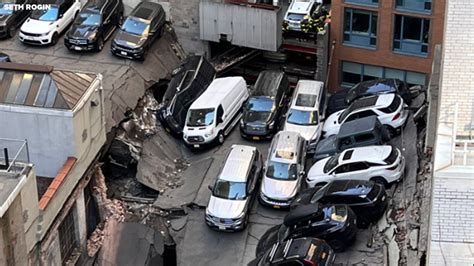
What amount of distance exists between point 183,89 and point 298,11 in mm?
8257

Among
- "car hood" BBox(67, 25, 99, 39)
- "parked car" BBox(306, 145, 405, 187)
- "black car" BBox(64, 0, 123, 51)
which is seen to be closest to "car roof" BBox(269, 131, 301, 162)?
"parked car" BBox(306, 145, 405, 187)

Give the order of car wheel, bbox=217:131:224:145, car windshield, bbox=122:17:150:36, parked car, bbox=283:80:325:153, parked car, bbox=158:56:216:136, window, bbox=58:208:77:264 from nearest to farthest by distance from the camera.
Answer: window, bbox=58:208:77:264, parked car, bbox=283:80:325:153, car wheel, bbox=217:131:224:145, parked car, bbox=158:56:216:136, car windshield, bbox=122:17:150:36

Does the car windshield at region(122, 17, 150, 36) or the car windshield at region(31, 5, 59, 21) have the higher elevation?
the car windshield at region(31, 5, 59, 21)

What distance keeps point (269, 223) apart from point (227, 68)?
1283 centimetres

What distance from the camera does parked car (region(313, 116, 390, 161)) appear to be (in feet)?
113

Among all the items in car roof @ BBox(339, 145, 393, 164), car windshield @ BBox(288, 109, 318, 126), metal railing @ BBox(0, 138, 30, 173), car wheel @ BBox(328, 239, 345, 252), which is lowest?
car wheel @ BBox(328, 239, 345, 252)

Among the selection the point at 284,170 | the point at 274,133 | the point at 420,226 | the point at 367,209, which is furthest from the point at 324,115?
the point at 420,226

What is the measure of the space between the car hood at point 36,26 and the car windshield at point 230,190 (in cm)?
1418

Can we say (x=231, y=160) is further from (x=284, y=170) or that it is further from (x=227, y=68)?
(x=227, y=68)

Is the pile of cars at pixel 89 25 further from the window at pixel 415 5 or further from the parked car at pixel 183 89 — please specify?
the window at pixel 415 5

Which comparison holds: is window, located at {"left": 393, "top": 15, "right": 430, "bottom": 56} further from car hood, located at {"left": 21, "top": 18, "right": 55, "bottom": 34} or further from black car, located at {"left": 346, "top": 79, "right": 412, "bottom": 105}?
car hood, located at {"left": 21, "top": 18, "right": 55, "bottom": 34}

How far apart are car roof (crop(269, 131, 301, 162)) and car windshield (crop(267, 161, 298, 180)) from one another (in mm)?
242

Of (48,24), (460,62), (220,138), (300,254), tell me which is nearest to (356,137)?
(220,138)

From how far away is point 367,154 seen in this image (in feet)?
109
